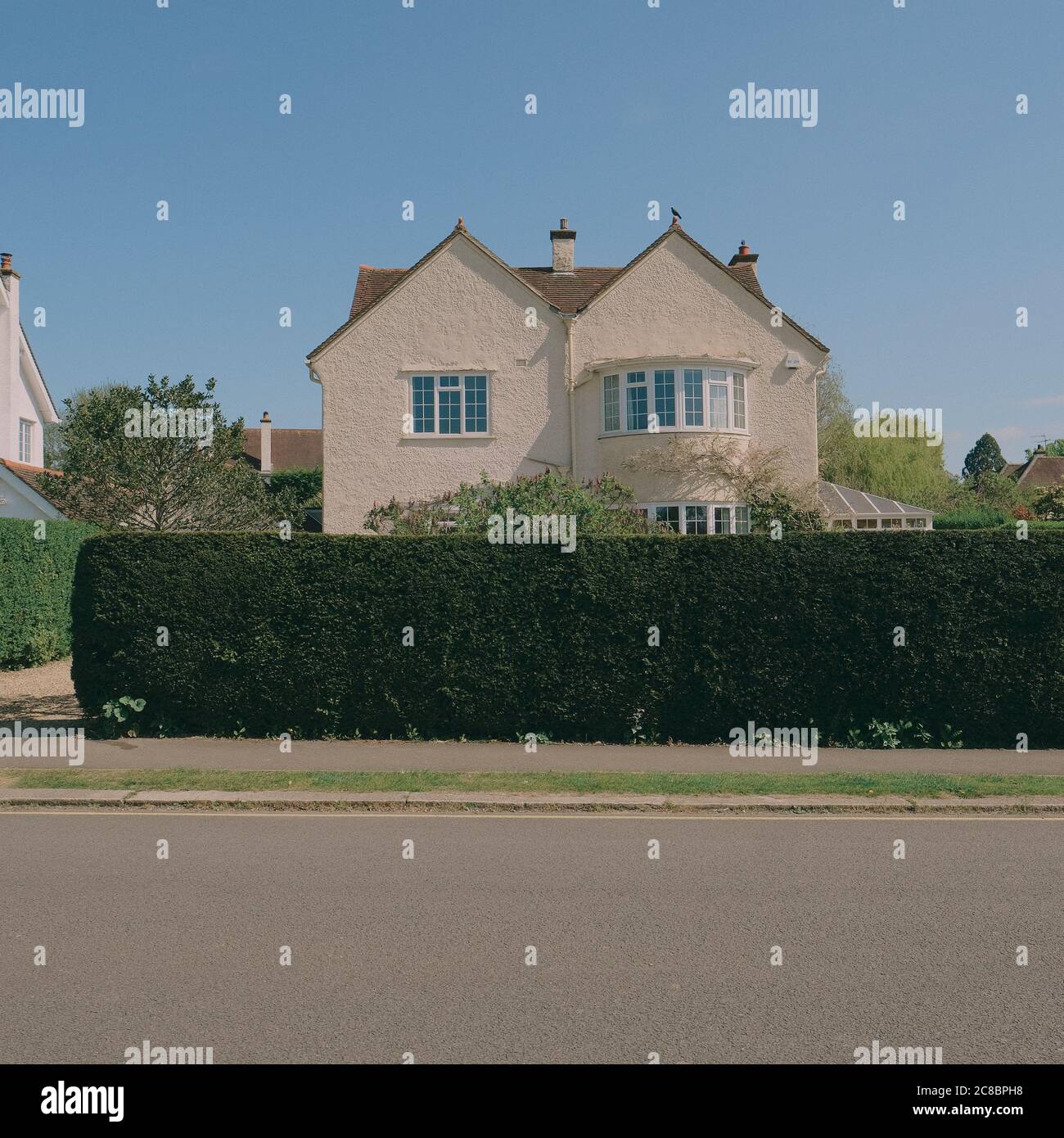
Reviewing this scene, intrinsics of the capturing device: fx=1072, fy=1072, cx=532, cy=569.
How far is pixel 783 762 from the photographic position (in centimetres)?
1185

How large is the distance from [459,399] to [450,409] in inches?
13.5

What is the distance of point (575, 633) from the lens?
12922mm

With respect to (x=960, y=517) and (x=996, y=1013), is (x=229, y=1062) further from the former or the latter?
(x=960, y=517)

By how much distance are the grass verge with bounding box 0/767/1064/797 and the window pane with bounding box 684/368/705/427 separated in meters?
15.8

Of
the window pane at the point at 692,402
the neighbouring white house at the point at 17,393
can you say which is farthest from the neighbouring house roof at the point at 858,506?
the neighbouring white house at the point at 17,393

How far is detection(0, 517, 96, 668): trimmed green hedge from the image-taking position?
19328mm

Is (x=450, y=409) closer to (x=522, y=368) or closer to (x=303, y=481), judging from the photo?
(x=522, y=368)

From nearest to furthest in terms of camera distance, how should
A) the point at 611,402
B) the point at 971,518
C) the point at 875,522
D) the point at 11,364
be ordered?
the point at 611,402
the point at 875,522
the point at 11,364
the point at 971,518

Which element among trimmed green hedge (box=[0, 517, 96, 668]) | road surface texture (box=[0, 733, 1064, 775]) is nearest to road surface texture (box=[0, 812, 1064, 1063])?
road surface texture (box=[0, 733, 1064, 775])

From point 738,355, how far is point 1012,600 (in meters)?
14.8

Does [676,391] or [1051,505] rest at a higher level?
[676,391]

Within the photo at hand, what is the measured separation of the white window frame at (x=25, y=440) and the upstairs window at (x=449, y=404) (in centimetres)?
1742

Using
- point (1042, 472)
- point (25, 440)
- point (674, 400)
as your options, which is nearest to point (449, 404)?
point (674, 400)

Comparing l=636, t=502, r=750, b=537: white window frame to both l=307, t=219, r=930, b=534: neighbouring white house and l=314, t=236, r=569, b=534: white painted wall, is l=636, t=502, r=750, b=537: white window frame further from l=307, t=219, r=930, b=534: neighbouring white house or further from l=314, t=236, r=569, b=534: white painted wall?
l=314, t=236, r=569, b=534: white painted wall
